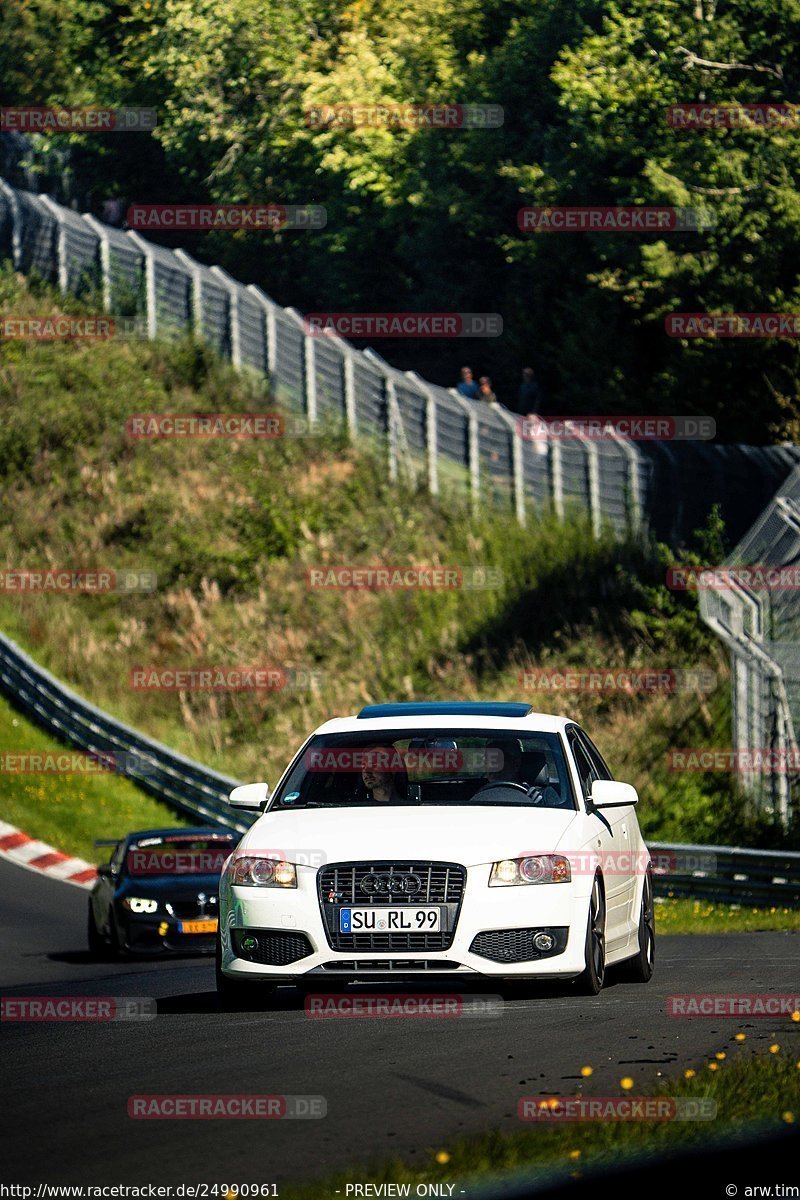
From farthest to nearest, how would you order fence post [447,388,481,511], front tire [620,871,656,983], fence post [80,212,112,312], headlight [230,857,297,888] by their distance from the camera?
1. fence post [80,212,112,312]
2. fence post [447,388,481,511]
3. front tire [620,871,656,983]
4. headlight [230,857,297,888]

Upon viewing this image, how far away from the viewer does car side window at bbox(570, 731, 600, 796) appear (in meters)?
12.4

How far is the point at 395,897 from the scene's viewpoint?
425 inches

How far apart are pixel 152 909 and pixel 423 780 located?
8.38 meters

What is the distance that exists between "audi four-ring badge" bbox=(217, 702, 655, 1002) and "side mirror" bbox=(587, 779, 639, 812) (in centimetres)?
1

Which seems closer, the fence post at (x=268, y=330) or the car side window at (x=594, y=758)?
the car side window at (x=594, y=758)

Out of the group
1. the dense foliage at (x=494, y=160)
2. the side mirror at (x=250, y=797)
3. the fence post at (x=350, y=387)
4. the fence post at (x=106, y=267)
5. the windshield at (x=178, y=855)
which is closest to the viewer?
the side mirror at (x=250, y=797)

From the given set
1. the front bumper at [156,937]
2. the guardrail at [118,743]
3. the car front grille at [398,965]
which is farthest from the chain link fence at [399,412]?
the car front grille at [398,965]

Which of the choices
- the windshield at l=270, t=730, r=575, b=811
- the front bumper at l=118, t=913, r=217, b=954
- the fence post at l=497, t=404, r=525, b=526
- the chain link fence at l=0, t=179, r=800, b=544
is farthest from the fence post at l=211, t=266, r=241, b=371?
the windshield at l=270, t=730, r=575, b=811

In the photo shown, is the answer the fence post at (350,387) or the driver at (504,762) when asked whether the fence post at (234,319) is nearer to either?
the fence post at (350,387)

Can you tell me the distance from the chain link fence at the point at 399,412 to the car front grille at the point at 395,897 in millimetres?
24991

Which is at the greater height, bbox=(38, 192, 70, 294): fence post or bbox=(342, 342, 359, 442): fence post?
bbox=(38, 192, 70, 294): fence post

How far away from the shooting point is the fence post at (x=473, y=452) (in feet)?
135

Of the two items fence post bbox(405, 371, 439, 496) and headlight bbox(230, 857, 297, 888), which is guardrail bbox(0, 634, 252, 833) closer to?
fence post bbox(405, 371, 439, 496)

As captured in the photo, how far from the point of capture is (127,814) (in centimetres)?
3275
